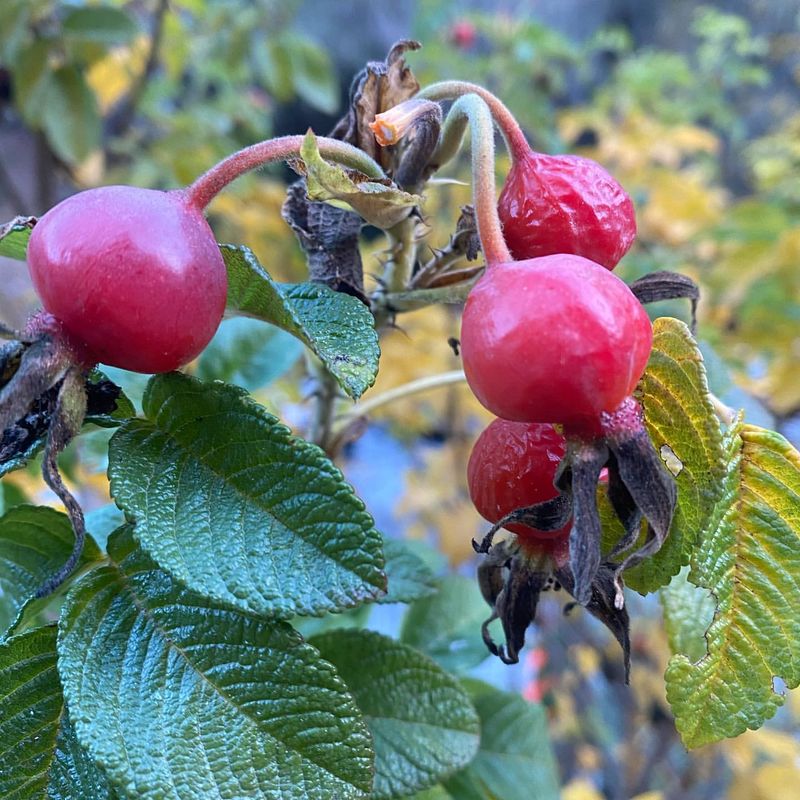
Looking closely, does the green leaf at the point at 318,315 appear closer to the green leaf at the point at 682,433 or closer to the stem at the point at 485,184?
the stem at the point at 485,184

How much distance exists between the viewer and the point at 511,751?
105cm

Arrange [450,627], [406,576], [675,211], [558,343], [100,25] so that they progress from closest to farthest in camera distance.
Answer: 1. [558,343]
2. [406,576]
3. [450,627]
4. [100,25]
5. [675,211]

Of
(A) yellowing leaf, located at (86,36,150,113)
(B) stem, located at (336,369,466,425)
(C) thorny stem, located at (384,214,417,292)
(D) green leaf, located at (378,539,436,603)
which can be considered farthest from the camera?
(A) yellowing leaf, located at (86,36,150,113)

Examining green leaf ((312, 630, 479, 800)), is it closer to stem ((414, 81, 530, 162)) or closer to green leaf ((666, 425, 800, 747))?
green leaf ((666, 425, 800, 747))

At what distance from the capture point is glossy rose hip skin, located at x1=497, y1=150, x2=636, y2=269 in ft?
1.93

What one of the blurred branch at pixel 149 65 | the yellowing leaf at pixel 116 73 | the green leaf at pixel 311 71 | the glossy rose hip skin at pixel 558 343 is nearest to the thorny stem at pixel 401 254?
the glossy rose hip skin at pixel 558 343

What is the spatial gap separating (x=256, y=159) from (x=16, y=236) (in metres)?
0.20

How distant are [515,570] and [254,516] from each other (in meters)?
0.22

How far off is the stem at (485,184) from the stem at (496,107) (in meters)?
0.03

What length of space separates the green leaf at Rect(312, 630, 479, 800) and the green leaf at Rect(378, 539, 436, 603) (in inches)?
2.1

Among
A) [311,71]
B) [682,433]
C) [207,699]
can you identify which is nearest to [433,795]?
[207,699]

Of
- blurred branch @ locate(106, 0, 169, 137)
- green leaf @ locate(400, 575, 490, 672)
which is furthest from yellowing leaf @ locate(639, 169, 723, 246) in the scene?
green leaf @ locate(400, 575, 490, 672)

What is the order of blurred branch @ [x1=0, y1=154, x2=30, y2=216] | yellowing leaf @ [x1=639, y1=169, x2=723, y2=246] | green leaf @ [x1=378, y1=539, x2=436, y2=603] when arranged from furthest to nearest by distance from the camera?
yellowing leaf @ [x1=639, y1=169, x2=723, y2=246]
blurred branch @ [x1=0, y1=154, x2=30, y2=216]
green leaf @ [x1=378, y1=539, x2=436, y2=603]

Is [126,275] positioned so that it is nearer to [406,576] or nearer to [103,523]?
[103,523]
